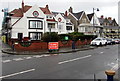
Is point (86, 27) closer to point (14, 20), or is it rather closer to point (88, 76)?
point (14, 20)

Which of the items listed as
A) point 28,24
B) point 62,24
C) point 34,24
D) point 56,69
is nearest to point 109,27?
point 62,24

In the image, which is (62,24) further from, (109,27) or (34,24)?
(109,27)

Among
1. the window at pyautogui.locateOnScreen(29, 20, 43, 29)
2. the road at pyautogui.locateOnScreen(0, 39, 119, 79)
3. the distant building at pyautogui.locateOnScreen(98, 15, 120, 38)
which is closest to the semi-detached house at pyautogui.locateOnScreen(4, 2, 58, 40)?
the window at pyautogui.locateOnScreen(29, 20, 43, 29)

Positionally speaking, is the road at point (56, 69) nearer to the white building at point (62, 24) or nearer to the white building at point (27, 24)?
the white building at point (27, 24)

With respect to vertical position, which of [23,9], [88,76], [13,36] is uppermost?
[23,9]

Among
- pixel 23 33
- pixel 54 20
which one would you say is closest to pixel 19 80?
pixel 23 33

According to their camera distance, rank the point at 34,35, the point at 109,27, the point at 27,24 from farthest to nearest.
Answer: the point at 109,27 → the point at 34,35 → the point at 27,24

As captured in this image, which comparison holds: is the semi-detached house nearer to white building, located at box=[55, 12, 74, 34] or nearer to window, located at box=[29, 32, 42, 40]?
window, located at box=[29, 32, 42, 40]

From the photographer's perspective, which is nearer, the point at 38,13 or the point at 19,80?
the point at 19,80

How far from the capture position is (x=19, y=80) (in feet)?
24.1

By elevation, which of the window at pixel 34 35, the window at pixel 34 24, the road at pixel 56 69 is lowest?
the road at pixel 56 69

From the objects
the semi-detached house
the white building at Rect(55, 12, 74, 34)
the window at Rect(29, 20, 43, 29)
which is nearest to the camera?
the semi-detached house

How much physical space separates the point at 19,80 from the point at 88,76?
3.61 metres

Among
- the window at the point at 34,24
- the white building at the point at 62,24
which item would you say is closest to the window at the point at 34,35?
the window at the point at 34,24
